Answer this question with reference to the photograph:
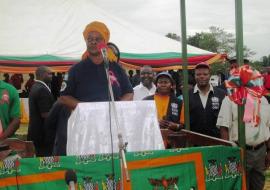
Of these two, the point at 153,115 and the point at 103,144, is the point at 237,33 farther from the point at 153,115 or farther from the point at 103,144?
the point at 103,144

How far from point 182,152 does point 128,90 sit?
1209 millimetres

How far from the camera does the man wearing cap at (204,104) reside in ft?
16.2

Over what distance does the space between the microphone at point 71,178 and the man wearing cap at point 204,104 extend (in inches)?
92.5

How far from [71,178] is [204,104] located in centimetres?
248

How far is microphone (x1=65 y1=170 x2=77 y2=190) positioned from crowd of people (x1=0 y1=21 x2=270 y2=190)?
1024 mm

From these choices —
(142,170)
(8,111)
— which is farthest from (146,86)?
(142,170)

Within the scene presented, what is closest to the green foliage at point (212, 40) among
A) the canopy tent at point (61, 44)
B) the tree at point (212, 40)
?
the tree at point (212, 40)

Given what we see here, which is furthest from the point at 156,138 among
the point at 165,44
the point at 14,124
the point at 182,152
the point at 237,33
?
the point at 165,44

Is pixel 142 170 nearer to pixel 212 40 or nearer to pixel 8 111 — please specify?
pixel 8 111

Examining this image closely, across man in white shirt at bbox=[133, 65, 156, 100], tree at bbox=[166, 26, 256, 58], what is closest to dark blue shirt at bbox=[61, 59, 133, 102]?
man in white shirt at bbox=[133, 65, 156, 100]

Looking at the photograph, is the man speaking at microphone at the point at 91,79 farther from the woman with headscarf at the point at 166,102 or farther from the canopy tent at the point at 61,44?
the canopy tent at the point at 61,44

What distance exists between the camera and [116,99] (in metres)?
4.12

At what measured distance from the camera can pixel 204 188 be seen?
3.26 m

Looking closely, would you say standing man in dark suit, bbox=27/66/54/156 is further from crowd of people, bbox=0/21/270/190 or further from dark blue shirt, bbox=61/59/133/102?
dark blue shirt, bbox=61/59/133/102
